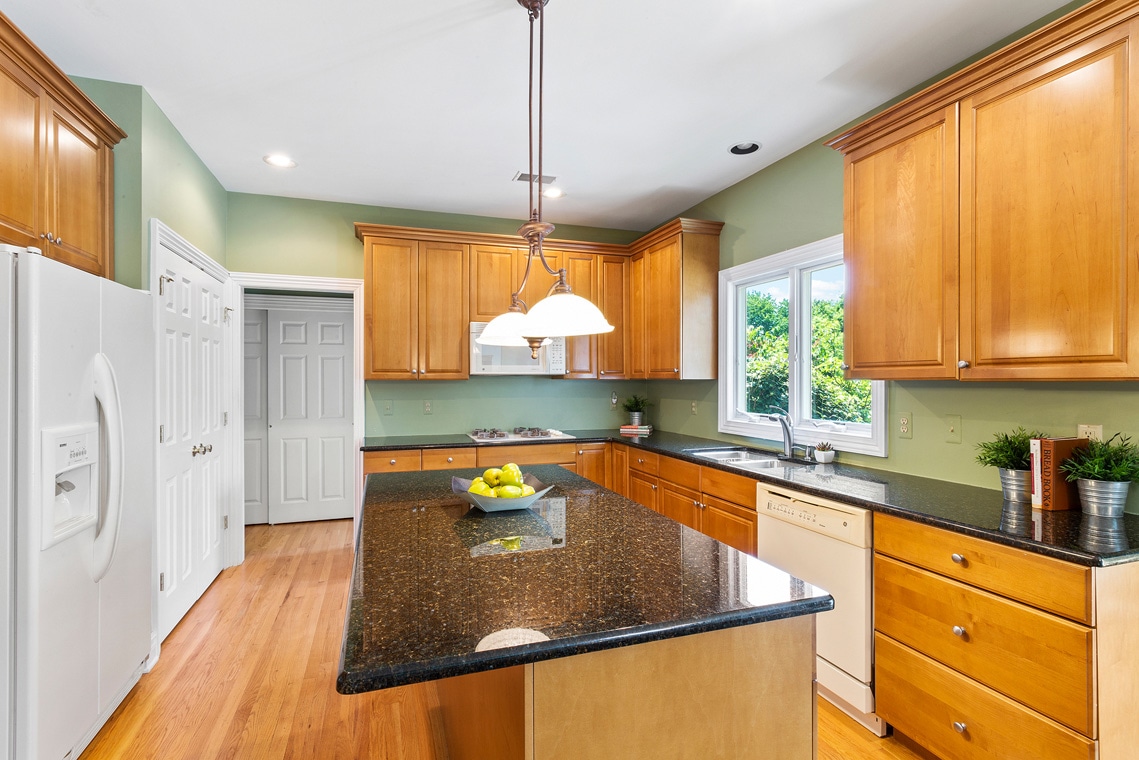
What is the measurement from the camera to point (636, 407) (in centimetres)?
488

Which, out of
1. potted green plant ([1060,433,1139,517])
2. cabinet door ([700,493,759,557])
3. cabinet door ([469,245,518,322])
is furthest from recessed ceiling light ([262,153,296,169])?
potted green plant ([1060,433,1139,517])

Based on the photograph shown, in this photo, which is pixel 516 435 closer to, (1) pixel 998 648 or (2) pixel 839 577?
(2) pixel 839 577

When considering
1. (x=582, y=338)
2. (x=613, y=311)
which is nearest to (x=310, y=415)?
(x=582, y=338)

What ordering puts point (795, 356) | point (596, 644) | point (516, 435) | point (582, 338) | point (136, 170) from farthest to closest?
point (582, 338) → point (516, 435) → point (795, 356) → point (136, 170) → point (596, 644)

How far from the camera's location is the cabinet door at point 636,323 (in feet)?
14.8

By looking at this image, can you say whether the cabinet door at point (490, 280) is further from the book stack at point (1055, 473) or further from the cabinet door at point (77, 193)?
the book stack at point (1055, 473)

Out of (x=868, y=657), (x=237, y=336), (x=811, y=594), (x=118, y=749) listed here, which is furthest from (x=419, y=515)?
(x=237, y=336)

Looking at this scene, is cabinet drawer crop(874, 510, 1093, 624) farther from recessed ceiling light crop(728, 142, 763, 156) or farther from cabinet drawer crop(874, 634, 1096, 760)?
recessed ceiling light crop(728, 142, 763, 156)

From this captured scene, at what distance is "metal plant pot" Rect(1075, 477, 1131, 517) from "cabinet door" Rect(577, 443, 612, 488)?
2913 millimetres

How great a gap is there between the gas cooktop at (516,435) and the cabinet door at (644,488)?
563mm

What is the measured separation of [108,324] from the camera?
2.13m

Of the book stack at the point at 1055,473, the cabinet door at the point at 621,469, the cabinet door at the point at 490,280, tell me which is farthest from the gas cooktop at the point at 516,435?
the book stack at the point at 1055,473

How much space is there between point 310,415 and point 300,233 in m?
1.88

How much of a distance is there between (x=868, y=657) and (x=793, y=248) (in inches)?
84.0
